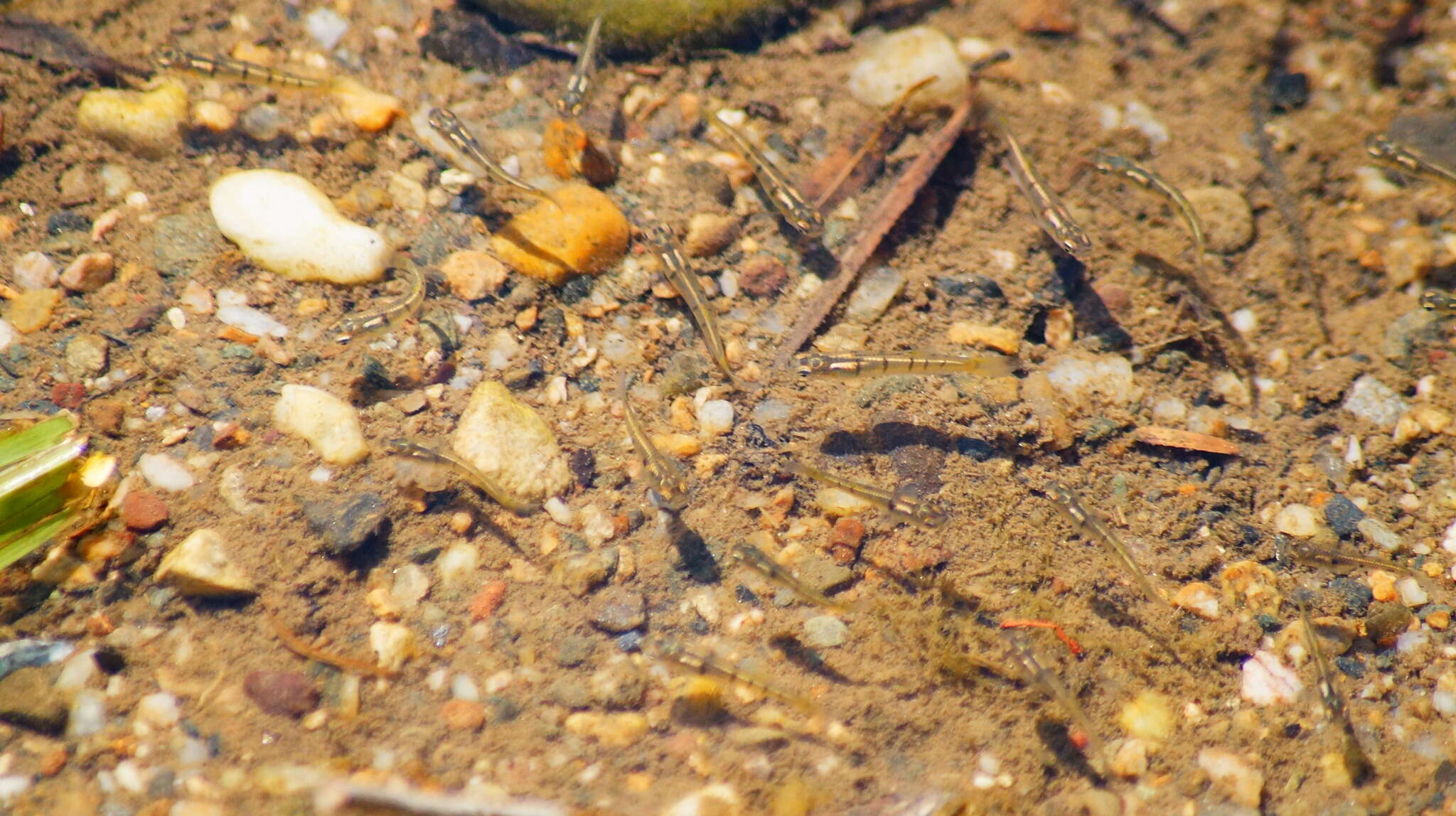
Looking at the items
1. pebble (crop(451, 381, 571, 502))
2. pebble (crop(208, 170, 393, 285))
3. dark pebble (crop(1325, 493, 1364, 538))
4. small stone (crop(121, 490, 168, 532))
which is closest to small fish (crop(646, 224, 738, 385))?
pebble (crop(451, 381, 571, 502))

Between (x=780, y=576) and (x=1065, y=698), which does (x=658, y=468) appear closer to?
(x=780, y=576)

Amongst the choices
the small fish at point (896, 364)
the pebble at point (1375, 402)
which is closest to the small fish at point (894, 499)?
the small fish at point (896, 364)

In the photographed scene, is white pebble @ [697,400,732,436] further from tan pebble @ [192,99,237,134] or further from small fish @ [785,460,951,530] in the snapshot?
tan pebble @ [192,99,237,134]

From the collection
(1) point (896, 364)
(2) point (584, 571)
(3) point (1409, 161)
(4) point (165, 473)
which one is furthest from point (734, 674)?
(3) point (1409, 161)

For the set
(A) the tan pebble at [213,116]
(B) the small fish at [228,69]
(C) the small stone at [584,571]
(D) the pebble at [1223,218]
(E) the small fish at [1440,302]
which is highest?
(B) the small fish at [228,69]

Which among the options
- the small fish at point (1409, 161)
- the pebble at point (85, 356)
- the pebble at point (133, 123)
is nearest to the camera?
the pebble at point (85, 356)

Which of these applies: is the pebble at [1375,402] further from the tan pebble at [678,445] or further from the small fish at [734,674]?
the tan pebble at [678,445]

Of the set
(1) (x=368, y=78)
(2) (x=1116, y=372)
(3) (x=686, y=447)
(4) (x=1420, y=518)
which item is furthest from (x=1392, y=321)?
(1) (x=368, y=78)
